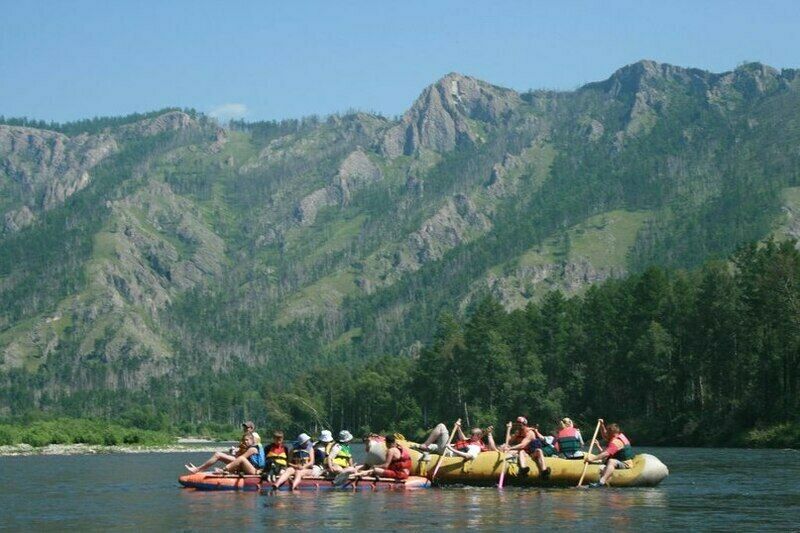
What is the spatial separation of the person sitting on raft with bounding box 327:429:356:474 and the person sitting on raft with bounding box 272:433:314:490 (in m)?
0.94

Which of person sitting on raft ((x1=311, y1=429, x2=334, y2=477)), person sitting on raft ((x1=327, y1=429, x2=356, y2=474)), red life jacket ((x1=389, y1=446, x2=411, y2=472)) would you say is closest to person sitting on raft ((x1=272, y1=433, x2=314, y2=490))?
person sitting on raft ((x1=311, y1=429, x2=334, y2=477))

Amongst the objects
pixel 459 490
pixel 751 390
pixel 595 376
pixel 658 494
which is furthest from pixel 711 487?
pixel 595 376

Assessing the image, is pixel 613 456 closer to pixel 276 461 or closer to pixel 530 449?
pixel 530 449

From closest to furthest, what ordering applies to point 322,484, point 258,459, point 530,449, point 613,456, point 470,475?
point 613,456 → point 530,449 → point 322,484 → point 470,475 → point 258,459

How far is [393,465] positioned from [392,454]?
511 mm

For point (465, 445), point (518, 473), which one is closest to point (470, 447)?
point (465, 445)

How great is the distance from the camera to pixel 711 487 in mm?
57062

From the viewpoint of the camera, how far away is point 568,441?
186 feet

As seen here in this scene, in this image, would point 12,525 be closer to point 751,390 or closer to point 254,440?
point 254,440

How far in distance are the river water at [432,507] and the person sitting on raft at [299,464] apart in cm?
66

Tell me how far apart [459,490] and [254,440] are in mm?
9958

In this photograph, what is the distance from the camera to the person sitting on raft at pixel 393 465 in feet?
182

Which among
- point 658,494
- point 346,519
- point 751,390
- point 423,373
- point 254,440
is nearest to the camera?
point 346,519

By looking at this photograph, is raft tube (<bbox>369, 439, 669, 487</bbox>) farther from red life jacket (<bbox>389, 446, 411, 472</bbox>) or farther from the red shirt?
red life jacket (<bbox>389, 446, 411, 472</bbox>)
